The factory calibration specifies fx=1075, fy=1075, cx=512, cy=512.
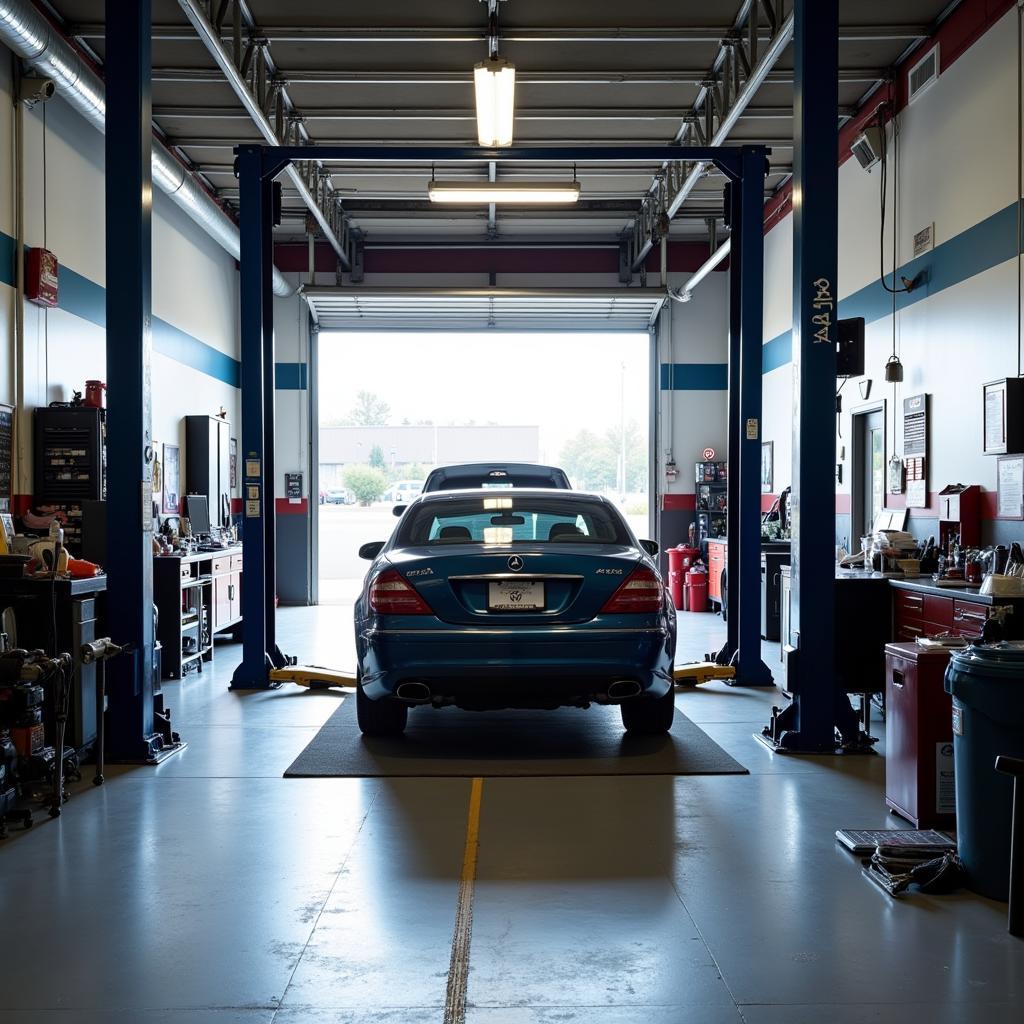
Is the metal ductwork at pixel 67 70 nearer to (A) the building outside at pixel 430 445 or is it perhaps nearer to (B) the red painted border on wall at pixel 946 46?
(B) the red painted border on wall at pixel 946 46

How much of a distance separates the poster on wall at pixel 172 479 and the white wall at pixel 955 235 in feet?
22.4

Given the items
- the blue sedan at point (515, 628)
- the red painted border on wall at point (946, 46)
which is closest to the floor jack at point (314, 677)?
the blue sedan at point (515, 628)

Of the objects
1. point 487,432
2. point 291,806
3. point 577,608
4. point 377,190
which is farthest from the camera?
point 487,432

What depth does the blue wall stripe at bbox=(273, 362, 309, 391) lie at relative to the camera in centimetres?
1642

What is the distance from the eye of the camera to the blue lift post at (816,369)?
5.74m

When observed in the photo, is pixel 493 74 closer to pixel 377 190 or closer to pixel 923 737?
pixel 923 737

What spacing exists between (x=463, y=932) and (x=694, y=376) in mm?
14160

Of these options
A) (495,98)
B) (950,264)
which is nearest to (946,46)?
(950,264)

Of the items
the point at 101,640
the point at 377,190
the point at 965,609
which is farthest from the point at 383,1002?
the point at 377,190

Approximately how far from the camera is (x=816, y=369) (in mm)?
5742

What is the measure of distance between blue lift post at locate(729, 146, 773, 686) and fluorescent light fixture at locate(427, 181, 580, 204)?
2561mm

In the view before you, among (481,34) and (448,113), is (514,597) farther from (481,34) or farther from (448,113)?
(448,113)

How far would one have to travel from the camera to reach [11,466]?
8.16 meters

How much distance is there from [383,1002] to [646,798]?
2162mm
